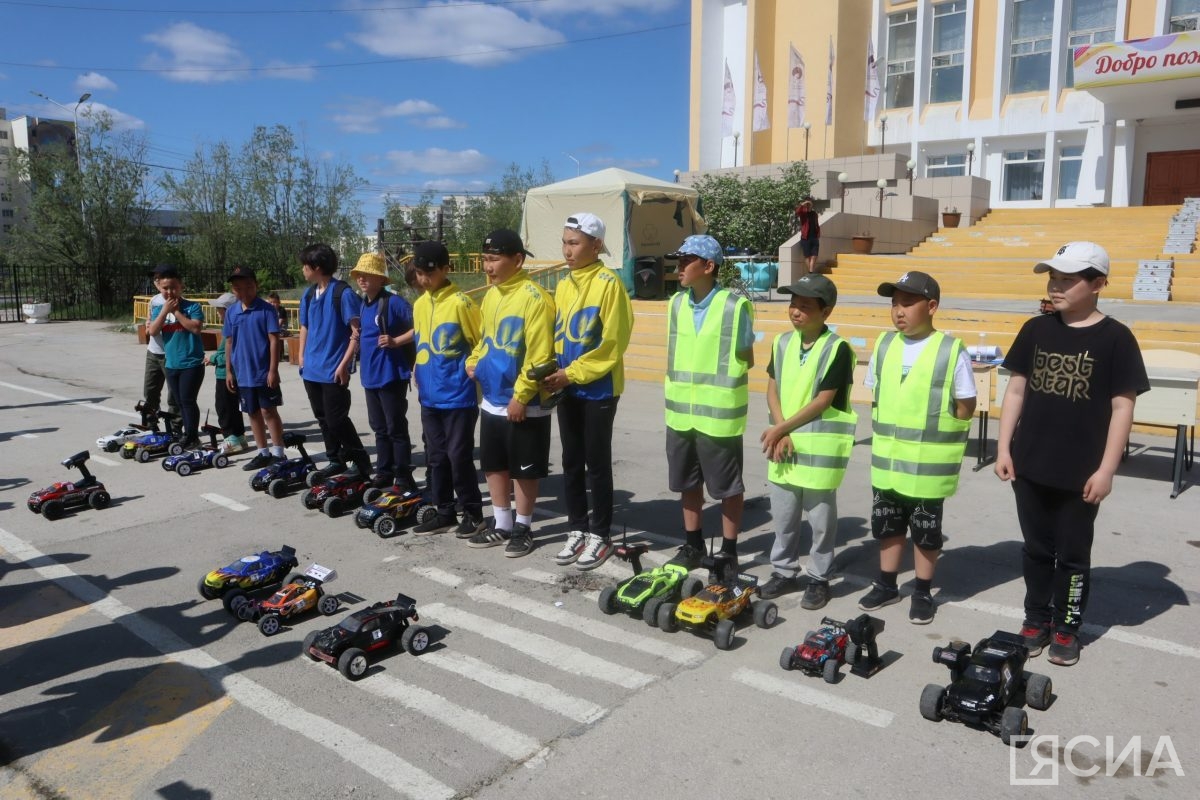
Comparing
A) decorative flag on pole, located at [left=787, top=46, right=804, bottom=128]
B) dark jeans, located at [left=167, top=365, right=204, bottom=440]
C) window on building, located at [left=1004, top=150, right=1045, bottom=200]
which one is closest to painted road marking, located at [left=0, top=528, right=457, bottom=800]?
dark jeans, located at [left=167, top=365, right=204, bottom=440]

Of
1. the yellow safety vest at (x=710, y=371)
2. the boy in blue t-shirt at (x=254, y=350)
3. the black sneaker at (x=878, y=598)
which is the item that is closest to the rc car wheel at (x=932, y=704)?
the black sneaker at (x=878, y=598)

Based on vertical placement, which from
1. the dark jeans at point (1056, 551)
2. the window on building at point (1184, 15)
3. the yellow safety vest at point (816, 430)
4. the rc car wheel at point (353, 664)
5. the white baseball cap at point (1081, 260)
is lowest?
the rc car wheel at point (353, 664)

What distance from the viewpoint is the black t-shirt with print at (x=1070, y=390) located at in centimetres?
395

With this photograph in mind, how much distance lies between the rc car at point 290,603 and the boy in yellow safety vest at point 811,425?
8.44 feet

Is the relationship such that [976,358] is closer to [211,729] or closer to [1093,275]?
[1093,275]

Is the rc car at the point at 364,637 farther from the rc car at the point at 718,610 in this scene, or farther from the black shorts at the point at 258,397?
the black shorts at the point at 258,397

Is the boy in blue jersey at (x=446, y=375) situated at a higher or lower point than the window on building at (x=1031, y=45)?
lower

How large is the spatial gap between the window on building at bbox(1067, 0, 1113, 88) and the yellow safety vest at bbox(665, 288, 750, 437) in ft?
92.8

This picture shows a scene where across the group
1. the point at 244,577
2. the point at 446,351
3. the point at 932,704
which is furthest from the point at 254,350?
the point at 932,704

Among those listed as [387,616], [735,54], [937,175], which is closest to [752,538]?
[387,616]

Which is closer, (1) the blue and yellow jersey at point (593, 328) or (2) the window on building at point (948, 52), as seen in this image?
(1) the blue and yellow jersey at point (593, 328)

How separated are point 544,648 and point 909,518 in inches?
84.2

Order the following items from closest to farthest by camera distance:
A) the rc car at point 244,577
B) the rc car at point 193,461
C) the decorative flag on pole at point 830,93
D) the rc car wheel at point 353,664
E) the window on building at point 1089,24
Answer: the rc car wheel at point 353,664
the rc car at point 244,577
the rc car at point 193,461
the window on building at point 1089,24
the decorative flag on pole at point 830,93

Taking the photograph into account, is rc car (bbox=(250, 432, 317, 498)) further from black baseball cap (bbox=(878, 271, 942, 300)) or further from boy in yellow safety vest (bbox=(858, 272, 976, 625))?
black baseball cap (bbox=(878, 271, 942, 300))
